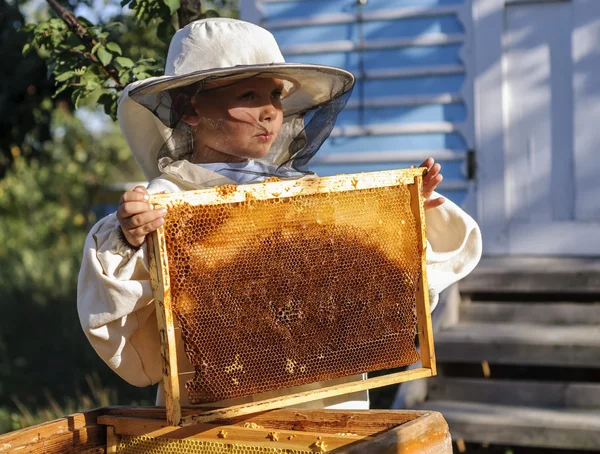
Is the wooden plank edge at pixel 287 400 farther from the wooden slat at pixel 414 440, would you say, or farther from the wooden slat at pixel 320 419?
the wooden slat at pixel 414 440

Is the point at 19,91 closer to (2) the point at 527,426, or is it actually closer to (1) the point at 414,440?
(2) the point at 527,426

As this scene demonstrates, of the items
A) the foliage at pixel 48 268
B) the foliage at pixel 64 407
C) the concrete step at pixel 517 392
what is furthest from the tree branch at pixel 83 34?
the concrete step at pixel 517 392

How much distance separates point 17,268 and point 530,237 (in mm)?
6535

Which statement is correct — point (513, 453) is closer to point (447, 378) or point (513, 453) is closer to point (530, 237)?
point (447, 378)

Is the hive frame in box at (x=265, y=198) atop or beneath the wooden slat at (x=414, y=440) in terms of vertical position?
atop

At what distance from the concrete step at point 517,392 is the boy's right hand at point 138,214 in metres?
2.77

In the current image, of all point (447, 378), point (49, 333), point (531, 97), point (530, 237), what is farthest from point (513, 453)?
point (49, 333)

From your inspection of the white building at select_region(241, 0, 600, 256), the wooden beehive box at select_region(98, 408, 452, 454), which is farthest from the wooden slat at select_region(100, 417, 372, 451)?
the white building at select_region(241, 0, 600, 256)

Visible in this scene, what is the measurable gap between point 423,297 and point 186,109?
2.38ft

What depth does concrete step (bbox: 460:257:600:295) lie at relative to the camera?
4.25 m

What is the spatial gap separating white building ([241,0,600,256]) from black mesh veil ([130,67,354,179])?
2.68 meters

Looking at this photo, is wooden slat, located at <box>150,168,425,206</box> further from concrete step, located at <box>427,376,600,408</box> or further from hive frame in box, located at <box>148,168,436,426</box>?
concrete step, located at <box>427,376,600,408</box>

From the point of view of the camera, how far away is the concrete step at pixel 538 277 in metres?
4.25

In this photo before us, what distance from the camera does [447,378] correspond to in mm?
4082
